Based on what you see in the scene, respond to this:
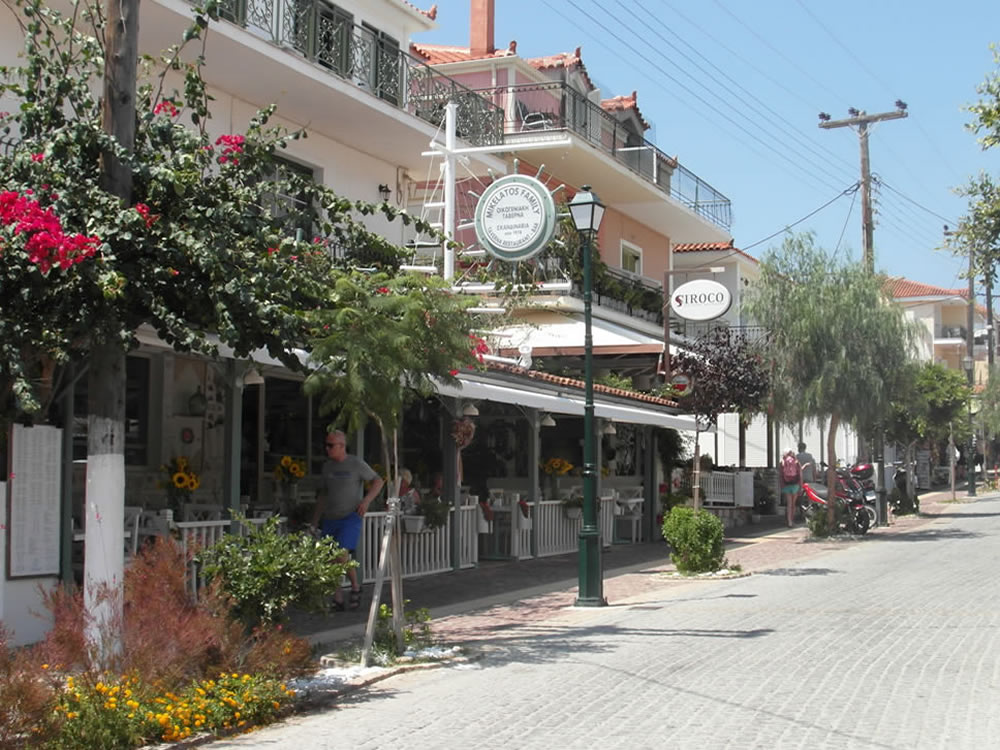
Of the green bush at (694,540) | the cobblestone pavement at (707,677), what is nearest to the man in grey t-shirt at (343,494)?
the cobblestone pavement at (707,677)

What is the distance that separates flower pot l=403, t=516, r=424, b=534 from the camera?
1541 centimetres

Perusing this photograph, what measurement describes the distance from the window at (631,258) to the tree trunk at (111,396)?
73.3 ft

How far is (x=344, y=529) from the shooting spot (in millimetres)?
12336

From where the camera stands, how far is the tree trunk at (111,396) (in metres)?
8.41

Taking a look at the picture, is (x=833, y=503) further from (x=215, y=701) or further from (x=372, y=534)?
(x=215, y=701)

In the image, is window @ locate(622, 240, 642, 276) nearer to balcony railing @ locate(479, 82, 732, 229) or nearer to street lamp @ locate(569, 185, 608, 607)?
balcony railing @ locate(479, 82, 732, 229)

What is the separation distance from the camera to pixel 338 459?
40.7 feet

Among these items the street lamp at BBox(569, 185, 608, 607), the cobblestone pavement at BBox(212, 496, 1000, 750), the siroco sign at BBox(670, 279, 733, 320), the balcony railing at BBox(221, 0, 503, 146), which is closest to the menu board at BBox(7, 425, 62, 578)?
Answer: the cobblestone pavement at BBox(212, 496, 1000, 750)

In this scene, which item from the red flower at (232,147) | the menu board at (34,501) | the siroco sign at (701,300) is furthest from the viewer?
the siroco sign at (701,300)

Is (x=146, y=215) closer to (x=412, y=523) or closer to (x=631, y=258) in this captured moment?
(x=412, y=523)

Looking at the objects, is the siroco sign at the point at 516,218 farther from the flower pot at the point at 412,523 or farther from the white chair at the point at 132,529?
the white chair at the point at 132,529

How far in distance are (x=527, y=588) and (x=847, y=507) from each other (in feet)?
36.7

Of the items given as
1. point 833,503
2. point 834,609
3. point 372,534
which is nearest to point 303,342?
point 372,534

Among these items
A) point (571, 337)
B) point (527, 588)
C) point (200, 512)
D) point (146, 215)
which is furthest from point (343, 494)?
point (571, 337)
